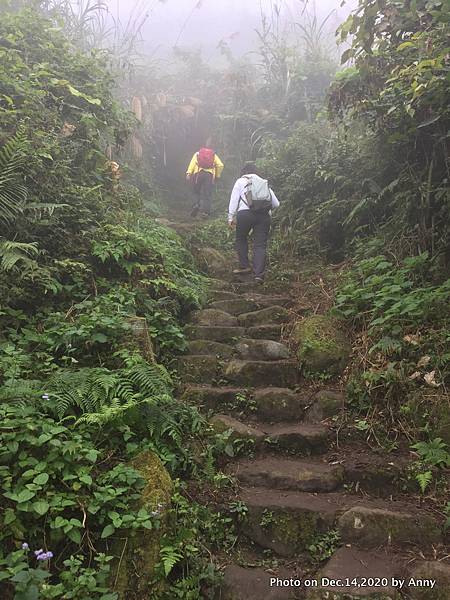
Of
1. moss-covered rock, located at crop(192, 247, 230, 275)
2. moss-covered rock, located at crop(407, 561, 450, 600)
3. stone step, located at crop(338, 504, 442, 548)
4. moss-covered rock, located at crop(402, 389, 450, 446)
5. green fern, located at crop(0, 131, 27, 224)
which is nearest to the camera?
moss-covered rock, located at crop(407, 561, 450, 600)

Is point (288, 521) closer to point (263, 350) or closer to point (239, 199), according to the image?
point (263, 350)

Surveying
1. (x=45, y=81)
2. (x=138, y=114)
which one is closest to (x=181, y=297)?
(x=45, y=81)

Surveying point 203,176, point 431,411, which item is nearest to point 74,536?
point 431,411

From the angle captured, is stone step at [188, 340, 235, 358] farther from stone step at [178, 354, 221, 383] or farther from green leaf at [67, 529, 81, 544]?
green leaf at [67, 529, 81, 544]

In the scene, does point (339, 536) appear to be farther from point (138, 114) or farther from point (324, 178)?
point (138, 114)

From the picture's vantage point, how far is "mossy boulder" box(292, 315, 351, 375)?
4.82 metres

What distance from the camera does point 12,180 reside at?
4.72m

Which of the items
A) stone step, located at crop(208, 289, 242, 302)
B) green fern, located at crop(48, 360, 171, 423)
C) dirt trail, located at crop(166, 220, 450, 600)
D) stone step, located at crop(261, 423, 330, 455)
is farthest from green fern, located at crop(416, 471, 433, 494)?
stone step, located at crop(208, 289, 242, 302)

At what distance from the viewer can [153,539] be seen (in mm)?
2705

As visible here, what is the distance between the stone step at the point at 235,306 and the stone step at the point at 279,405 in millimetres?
1969

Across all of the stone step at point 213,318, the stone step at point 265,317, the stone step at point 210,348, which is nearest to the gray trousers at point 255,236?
the stone step at point 265,317

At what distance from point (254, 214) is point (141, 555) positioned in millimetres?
5648

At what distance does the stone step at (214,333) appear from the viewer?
550 centimetres

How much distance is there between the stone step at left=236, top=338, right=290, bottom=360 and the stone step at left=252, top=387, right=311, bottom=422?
73 centimetres
